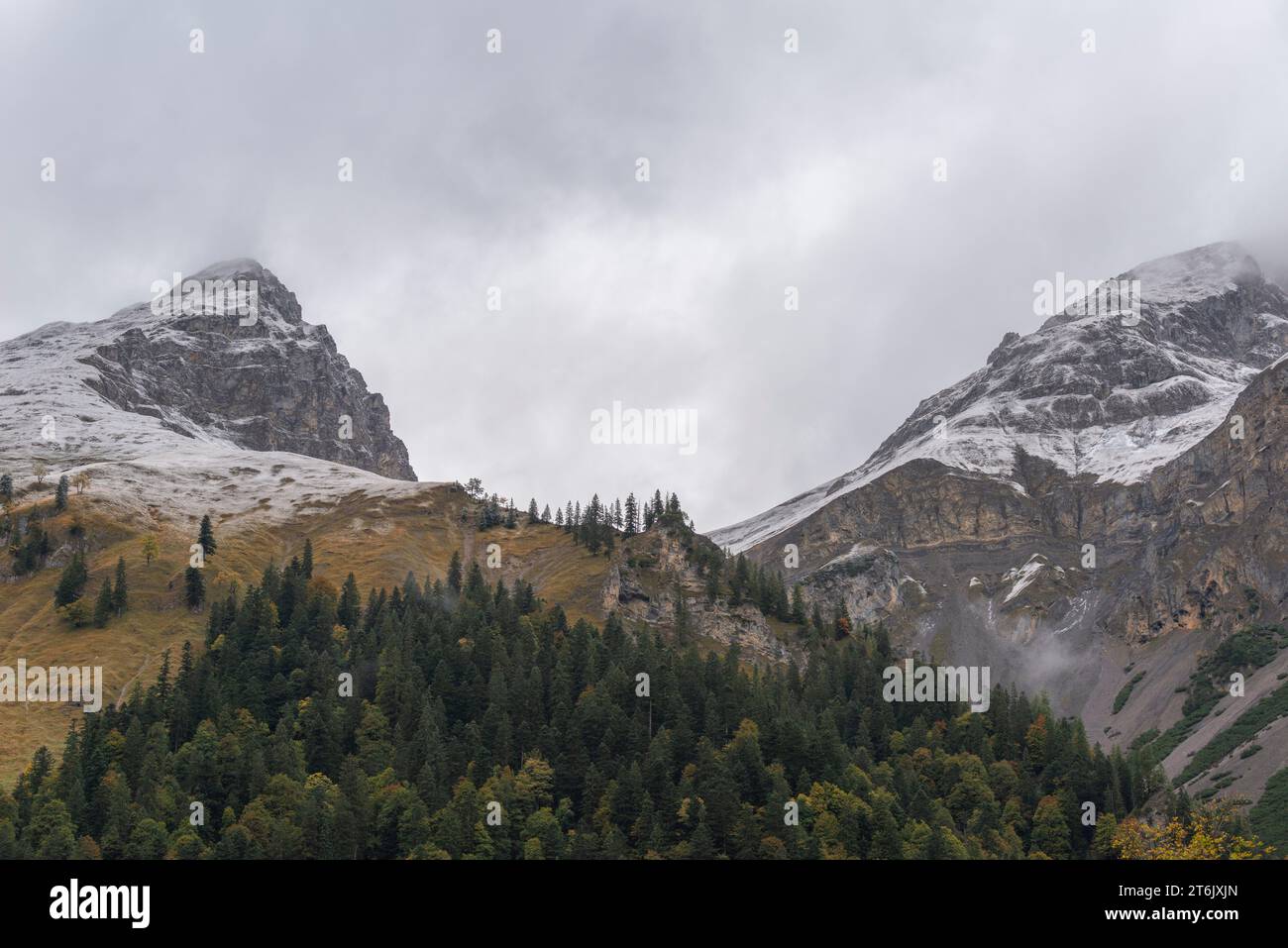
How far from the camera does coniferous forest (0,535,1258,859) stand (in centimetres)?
12638

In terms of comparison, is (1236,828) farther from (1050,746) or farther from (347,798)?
(347,798)

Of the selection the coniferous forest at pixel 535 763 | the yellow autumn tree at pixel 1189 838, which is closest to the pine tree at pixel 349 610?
the coniferous forest at pixel 535 763

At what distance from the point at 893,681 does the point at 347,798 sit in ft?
294

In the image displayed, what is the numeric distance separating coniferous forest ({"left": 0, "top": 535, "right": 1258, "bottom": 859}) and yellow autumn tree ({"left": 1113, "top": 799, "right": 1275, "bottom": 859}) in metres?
0.81

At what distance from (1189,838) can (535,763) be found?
80586mm

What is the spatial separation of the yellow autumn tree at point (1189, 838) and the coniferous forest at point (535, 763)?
0.81m

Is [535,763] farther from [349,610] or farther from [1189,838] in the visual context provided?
[1189,838]

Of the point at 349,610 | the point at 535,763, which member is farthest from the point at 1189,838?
the point at 349,610

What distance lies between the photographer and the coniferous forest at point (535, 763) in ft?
415

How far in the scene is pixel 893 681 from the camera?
602 feet

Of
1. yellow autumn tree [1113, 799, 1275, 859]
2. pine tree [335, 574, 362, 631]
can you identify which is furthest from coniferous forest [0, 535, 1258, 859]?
pine tree [335, 574, 362, 631]
